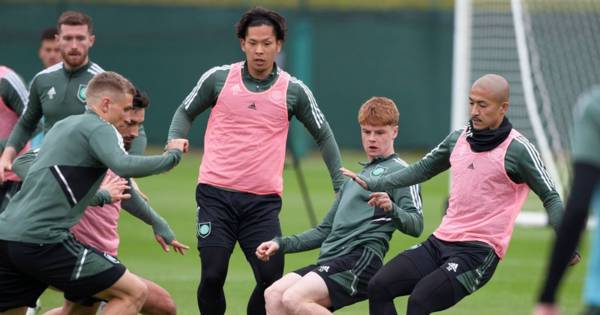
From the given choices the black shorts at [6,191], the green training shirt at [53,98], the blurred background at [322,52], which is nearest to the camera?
the green training shirt at [53,98]

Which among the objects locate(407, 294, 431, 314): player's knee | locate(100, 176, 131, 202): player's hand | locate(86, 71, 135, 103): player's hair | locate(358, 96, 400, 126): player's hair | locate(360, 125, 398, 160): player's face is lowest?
locate(407, 294, 431, 314): player's knee

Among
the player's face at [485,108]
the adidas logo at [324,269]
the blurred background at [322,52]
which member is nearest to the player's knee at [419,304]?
the adidas logo at [324,269]

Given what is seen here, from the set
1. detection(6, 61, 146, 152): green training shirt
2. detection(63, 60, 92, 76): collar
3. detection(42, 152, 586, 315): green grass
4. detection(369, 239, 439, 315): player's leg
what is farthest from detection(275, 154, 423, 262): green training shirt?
detection(63, 60, 92, 76): collar

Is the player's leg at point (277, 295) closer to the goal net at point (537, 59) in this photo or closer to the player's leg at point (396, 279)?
the player's leg at point (396, 279)

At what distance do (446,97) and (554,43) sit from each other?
6463 mm

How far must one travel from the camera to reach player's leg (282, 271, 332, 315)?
703 centimetres

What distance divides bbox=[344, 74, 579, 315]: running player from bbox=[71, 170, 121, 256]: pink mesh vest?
164cm

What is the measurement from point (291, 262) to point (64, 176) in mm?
5716

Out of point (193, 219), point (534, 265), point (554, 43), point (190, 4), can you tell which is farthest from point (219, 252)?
point (190, 4)

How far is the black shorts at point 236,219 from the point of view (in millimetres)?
7840

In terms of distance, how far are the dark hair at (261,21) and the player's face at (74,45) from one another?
1.33 metres

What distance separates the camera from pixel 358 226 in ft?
24.2

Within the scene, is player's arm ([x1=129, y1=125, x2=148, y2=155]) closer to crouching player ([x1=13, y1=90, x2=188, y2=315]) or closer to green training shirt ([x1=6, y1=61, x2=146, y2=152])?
crouching player ([x1=13, y1=90, x2=188, y2=315])

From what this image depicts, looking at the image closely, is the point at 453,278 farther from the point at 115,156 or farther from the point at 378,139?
the point at 115,156
